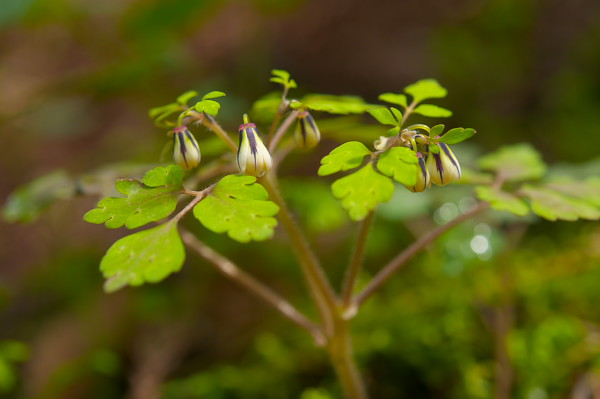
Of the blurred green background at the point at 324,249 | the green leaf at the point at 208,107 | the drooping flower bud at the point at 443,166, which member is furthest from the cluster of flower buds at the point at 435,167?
the blurred green background at the point at 324,249

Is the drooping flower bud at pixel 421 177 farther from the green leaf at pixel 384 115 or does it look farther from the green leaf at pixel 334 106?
the green leaf at pixel 334 106

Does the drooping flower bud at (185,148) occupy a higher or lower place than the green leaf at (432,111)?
higher

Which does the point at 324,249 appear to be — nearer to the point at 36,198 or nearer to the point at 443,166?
the point at 36,198

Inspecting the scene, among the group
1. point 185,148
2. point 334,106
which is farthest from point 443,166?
point 185,148

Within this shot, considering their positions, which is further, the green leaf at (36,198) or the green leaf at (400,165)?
the green leaf at (36,198)

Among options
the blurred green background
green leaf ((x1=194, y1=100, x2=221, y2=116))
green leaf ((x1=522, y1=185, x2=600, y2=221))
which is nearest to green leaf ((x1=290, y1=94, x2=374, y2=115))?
green leaf ((x1=194, y1=100, x2=221, y2=116))

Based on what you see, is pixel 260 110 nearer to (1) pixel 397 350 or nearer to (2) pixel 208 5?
(1) pixel 397 350

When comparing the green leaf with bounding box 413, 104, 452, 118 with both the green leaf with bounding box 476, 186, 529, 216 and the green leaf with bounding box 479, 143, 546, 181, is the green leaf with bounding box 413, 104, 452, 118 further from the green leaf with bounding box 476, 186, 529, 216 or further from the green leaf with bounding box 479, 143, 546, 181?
the green leaf with bounding box 479, 143, 546, 181

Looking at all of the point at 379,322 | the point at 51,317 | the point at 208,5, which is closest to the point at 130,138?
the point at 208,5
